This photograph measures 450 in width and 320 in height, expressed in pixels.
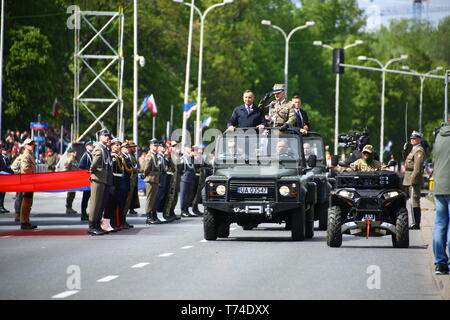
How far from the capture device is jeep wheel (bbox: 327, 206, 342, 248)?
2000cm

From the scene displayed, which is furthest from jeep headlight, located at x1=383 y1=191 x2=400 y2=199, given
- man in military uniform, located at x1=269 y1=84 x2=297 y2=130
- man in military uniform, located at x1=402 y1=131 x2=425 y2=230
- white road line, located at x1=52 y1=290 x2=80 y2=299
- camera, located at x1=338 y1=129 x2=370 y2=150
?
white road line, located at x1=52 y1=290 x2=80 y2=299

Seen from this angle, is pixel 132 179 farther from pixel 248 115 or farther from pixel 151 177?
pixel 248 115

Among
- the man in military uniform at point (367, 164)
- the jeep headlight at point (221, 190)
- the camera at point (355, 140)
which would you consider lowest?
the jeep headlight at point (221, 190)

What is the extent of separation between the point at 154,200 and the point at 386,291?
15254 millimetres

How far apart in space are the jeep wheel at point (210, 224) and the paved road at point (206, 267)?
238 mm

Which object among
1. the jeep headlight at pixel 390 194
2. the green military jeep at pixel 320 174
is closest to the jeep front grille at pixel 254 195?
the green military jeep at pixel 320 174

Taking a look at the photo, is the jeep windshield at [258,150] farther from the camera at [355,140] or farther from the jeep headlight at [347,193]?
the camera at [355,140]

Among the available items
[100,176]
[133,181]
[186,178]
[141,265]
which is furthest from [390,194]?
[186,178]

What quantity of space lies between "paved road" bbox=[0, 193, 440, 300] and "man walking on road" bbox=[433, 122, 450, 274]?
0.35 meters

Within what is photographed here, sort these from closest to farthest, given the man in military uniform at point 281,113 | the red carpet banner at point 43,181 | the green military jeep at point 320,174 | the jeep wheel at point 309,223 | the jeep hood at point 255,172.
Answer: the jeep hood at point 255,172 < the jeep wheel at point 309,223 < the man in military uniform at point 281,113 < the green military jeep at point 320,174 < the red carpet banner at point 43,181

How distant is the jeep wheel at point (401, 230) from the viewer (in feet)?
65.9

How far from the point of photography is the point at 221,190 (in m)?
22.3
